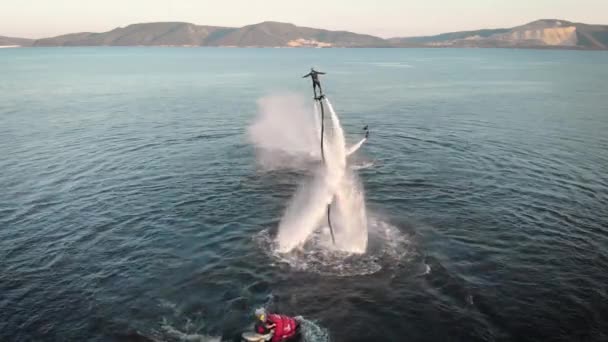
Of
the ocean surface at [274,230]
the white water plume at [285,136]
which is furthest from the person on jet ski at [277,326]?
the white water plume at [285,136]

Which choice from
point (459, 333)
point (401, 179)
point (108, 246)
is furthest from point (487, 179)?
point (108, 246)

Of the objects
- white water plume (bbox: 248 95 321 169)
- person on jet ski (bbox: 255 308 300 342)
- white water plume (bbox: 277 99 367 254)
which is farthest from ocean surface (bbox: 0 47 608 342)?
white water plume (bbox: 248 95 321 169)

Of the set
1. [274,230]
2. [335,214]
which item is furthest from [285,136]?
[274,230]

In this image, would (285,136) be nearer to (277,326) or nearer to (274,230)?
(274,230)

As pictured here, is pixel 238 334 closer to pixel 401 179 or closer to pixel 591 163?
pixel 401 179

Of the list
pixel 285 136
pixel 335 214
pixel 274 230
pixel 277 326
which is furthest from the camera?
pixel 285 136

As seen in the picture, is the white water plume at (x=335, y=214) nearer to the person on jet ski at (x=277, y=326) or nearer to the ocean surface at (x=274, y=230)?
the ocean surface at (x=274, y=230)
